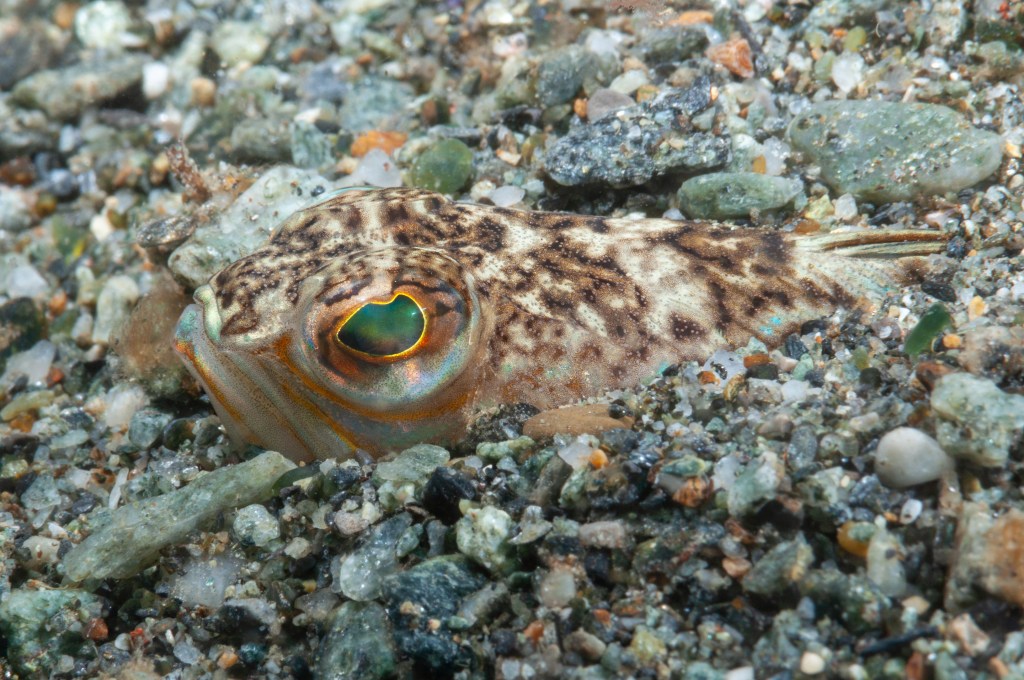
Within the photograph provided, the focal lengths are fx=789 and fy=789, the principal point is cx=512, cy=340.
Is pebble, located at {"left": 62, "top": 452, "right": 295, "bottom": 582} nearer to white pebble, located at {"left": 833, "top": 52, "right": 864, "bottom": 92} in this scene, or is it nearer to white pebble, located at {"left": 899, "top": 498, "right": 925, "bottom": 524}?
white pebble, located at {"left": 899, "top": 498, "right": 925, "bottom": 524}

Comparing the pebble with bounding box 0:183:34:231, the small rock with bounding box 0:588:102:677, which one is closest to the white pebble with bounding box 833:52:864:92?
the small rock with bounding box 0:588:102:677

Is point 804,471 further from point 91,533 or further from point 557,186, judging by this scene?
point 91,533

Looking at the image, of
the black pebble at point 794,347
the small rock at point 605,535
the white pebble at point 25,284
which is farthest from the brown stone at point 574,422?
the white pebble at point 25,284

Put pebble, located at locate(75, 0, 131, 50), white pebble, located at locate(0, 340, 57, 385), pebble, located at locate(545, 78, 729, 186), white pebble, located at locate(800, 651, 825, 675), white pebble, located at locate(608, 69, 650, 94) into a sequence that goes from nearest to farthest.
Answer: white pebble, located at locate(800, 651, 825, 675), pebble, located at locate(545, 78, 729, 186), white pebble, located at locate(608, 69, 650, 94), white pebble, located at locate(0, 340, 57, 385), pebble, located at locate(75, 0, 131, 50)

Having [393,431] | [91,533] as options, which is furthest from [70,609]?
[393,431]

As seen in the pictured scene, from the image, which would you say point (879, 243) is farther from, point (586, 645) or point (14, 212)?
point (14, 212)

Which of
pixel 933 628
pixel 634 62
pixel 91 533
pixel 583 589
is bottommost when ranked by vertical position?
pixel 91 533

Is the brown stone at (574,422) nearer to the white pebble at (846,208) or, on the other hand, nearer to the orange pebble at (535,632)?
the orange pebble at (535,632)
